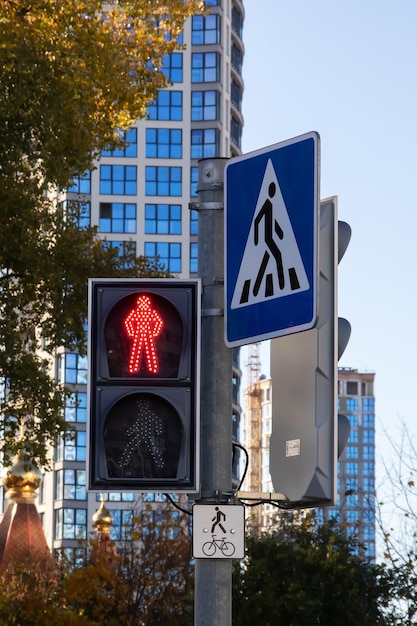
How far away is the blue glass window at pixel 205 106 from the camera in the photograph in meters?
97.7

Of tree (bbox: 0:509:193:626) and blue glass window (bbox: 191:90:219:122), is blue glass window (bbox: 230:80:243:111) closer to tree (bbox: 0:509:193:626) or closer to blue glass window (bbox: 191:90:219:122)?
blue glass window (bbox: 191:90:219:122)

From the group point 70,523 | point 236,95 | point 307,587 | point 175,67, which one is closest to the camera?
point 307,587

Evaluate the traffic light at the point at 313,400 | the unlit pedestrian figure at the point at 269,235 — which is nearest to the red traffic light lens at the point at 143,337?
the unlit pedestrian figure at the point at 269,235

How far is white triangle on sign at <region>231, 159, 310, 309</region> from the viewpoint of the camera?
203 inches

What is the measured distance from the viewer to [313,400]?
5.35 m

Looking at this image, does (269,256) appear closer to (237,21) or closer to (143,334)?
(143,334)

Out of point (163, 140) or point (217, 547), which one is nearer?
point (217, 547)

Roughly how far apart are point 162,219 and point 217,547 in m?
92.0

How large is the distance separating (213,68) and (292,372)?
94.0 metres

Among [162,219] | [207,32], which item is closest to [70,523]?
[162,219]

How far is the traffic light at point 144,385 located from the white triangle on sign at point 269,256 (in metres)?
0.20

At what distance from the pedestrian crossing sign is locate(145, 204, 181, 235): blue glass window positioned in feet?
299

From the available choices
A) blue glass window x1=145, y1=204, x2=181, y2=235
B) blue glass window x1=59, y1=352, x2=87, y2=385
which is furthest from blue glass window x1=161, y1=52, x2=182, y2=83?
blue glass window x1=59, y1=352, x2=87, y2=385

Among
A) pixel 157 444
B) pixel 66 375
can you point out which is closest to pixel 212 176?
pixel 157 444
